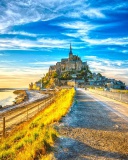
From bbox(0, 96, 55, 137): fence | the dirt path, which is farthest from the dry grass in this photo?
bbox(0, 96, 55, 137): fence

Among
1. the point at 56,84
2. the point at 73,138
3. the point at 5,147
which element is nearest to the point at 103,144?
the point at 73,138

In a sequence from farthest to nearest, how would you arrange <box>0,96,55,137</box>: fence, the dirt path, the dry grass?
<box>0,96,55,137</box>: fence, the dry grass, the dirt path

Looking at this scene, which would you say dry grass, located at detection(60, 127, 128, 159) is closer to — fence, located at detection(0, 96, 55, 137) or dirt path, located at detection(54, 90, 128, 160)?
dirt path, located at detection(54, 90, 128, 160)

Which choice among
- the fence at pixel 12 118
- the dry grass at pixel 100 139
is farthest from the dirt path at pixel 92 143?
the fence at pixel 12 118

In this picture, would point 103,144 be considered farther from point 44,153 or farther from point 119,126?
point 119,126

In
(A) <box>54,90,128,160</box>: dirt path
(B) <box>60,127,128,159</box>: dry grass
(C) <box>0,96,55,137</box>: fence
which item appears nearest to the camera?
(A) <box>54,90,128,160</box>: dirt path

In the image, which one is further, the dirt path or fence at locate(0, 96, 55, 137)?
fence at locate(0, 96, 55, 137)

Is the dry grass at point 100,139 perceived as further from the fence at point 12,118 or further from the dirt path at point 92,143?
the fence at point 12,118

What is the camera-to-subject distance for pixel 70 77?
191 meters

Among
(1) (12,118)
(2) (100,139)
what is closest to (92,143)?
(2) (100,139)

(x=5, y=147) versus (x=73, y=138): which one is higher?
(x=73, y=138)

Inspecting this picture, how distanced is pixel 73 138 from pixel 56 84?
176 metres

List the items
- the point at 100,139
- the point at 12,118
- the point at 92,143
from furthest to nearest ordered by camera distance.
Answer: the point at 12,118, the point at 100,139, the point at 92,143

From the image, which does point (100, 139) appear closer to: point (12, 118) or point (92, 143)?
point (92, 143)
